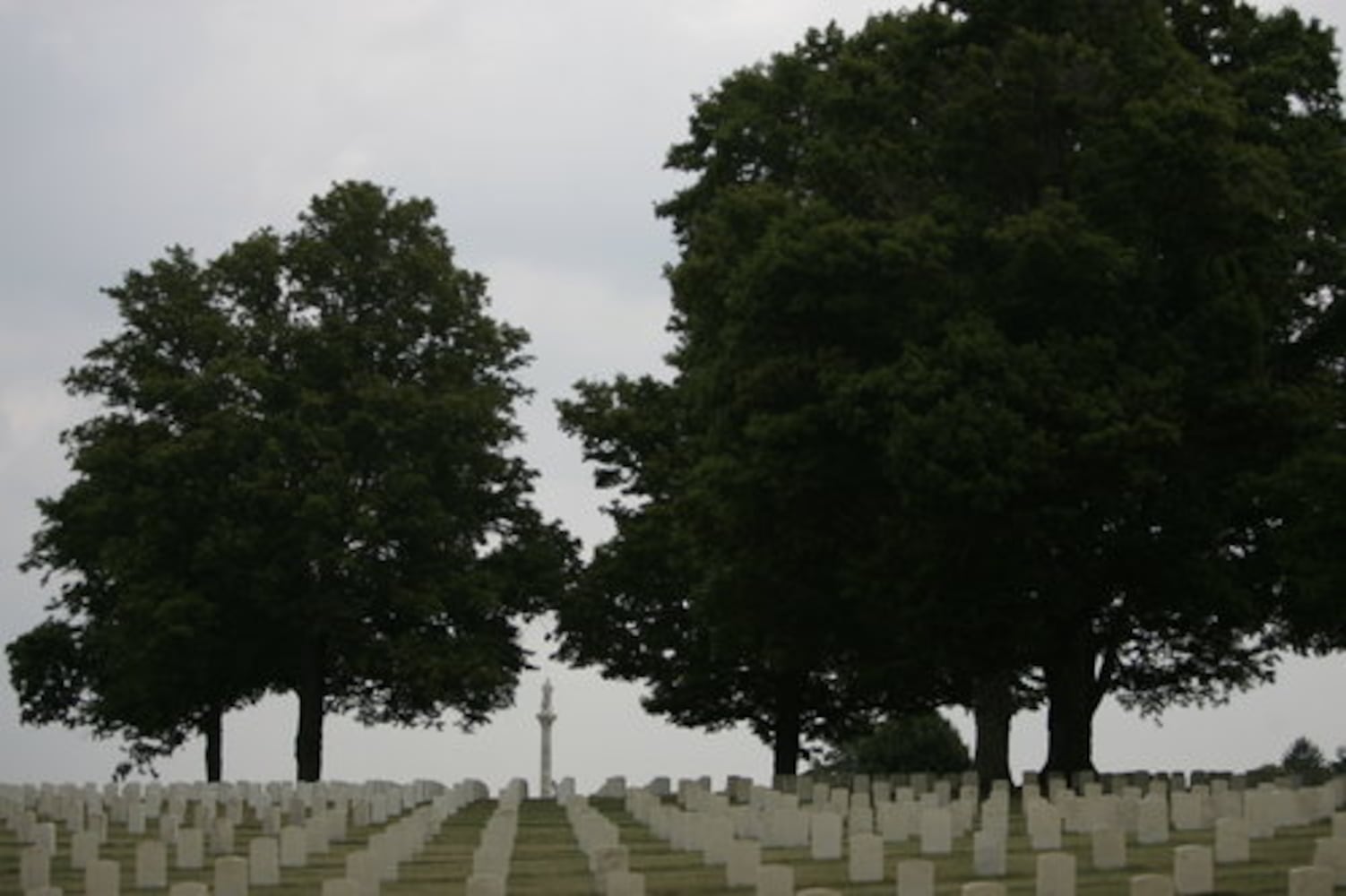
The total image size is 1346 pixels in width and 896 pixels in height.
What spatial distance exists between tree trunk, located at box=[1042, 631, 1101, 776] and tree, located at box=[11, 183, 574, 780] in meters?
13.9

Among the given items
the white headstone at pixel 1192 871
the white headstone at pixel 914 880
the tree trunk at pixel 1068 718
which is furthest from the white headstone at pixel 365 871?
the tree trunk at pixel 1068 718

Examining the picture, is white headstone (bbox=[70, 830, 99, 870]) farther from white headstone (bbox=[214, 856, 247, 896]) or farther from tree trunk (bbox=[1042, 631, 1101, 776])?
tree trunk (bbox=[1042, 631, 1101, 776])

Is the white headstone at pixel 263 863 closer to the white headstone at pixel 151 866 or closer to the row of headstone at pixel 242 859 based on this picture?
the row of headstone at pixel 242 859

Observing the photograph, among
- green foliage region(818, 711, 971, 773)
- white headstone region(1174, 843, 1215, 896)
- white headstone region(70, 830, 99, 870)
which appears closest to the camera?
white headstone region(1174, 843, 1215, 896)

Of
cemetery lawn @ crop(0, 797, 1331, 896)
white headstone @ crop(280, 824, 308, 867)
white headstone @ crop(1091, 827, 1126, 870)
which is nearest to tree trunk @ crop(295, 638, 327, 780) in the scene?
cemetery lawn @ crop(0, 797, 1331, 896)

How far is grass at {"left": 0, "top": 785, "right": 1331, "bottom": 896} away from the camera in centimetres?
2402

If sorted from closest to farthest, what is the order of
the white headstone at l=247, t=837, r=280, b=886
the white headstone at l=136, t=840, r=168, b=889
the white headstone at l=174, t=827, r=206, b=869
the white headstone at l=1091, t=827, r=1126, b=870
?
the white headstone at l=1091, t=827, r=1126, b=870 < the white headstone at l=247, t=837, r=280, b=886 < the white headstone at l=136, t=840, r=168, b=889 < the white headstone at l=174, t=827, r=206, b=869

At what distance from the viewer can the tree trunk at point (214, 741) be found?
55.8m

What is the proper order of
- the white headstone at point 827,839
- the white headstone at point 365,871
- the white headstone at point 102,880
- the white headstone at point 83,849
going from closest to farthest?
the white headstone at point 102,880 → the white headstone at point 365,871 → the white headstone at point 827,839 → the white headstone at point 83,849

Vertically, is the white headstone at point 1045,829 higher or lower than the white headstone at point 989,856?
higher

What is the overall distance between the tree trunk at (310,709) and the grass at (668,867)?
18.6 m

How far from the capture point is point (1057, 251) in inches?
1458

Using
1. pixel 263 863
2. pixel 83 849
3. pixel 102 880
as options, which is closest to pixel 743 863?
pixel 263 863

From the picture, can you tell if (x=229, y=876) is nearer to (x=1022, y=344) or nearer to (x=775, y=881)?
(x=775, y=881)
